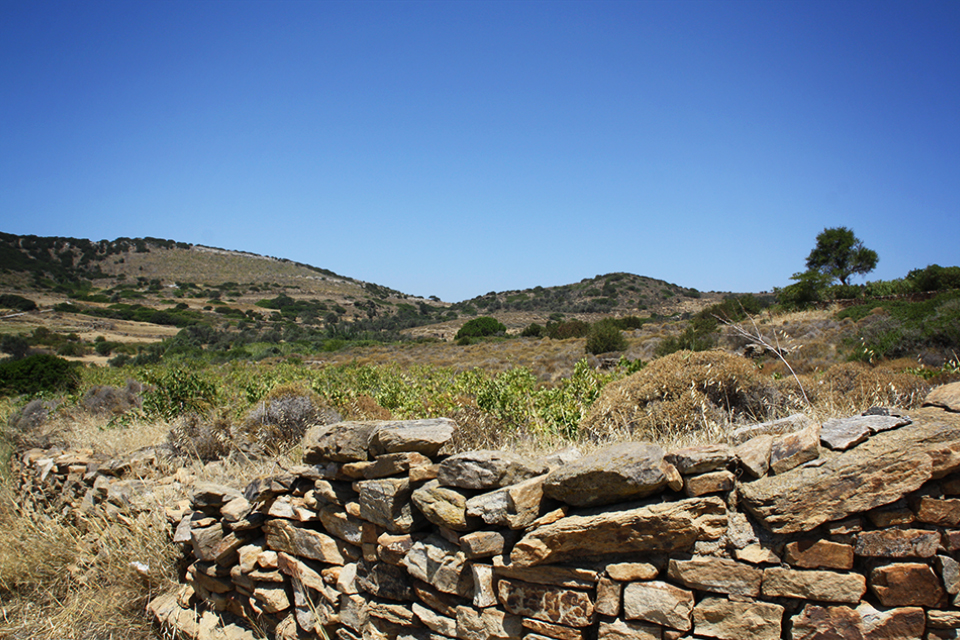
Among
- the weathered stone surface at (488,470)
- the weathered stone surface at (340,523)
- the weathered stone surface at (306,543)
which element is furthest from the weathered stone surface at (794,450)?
the weathered stone surface at (306,543)

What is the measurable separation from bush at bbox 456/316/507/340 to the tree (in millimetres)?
22688

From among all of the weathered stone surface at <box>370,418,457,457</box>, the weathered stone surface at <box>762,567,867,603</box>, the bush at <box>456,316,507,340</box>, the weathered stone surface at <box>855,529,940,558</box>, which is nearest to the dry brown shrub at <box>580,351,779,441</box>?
the weathered stone surface at <box>370,418,457,457</box>

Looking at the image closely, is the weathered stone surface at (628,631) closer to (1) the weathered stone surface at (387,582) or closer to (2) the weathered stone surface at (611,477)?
(2) the weathered stone surface at (611,477)

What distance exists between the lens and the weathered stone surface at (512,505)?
3.21 meters

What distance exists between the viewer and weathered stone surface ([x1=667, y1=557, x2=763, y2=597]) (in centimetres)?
274

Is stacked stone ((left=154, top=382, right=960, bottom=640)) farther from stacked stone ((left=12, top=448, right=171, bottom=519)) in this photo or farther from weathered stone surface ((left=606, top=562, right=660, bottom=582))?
stacked stone ((left=12, top=448, right=171, bottom=519))

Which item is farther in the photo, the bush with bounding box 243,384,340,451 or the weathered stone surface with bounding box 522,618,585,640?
the bush with bounding box 243,384,340,451

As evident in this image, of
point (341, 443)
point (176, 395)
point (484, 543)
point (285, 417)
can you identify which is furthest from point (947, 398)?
point (176, 395)

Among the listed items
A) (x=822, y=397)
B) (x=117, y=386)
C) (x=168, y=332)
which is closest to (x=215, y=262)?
(x=168, y=332)

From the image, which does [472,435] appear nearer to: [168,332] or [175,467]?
[175,467]

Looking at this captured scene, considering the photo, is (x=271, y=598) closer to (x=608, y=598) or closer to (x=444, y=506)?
(x=444, y=506)

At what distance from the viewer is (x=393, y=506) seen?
381 cm

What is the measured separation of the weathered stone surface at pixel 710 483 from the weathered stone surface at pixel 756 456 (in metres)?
0.11

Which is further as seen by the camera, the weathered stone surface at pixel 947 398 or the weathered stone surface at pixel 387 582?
the weathered stone surface at pixel 387 582
